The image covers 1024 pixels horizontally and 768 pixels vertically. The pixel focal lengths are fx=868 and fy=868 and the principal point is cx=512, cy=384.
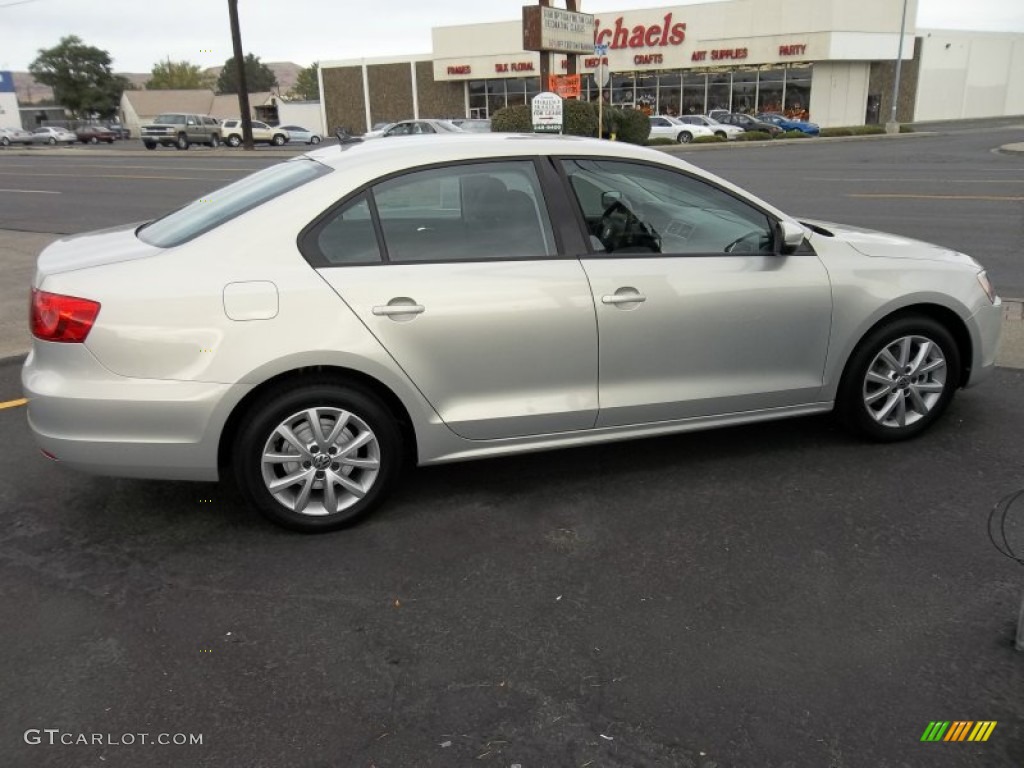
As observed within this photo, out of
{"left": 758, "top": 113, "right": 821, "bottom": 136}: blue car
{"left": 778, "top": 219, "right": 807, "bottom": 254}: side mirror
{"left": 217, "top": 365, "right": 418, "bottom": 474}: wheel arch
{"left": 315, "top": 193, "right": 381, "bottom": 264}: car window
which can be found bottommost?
{"left": 758, "top": 113, "right": 821, "bottom": 136}: blue car

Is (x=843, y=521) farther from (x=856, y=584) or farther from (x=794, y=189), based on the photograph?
(x=794, y=189)

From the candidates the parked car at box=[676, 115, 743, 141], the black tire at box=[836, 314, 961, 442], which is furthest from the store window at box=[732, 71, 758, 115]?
the black tire at box=[836, 314, 961, 442]

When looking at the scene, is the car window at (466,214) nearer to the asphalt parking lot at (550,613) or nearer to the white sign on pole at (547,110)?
the asphalt parking lot at (550,613)

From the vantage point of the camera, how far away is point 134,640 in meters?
3.07

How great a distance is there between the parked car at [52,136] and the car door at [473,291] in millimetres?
69845

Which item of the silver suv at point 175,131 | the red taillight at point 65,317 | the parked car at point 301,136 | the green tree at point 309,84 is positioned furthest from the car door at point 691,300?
the green tree at point 309,84

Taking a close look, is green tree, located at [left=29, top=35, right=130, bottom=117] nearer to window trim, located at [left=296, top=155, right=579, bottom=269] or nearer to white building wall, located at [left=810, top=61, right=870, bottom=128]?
white building wall, located at [left=810, top=61, right=870, bottom=128]

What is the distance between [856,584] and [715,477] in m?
1.08

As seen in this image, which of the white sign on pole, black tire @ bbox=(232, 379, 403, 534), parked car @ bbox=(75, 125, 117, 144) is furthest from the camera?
parked car @ bbox=(75, 125, 117, 144)

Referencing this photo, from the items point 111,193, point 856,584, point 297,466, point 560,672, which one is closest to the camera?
point 560,672

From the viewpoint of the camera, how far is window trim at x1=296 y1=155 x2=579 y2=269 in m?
3.65

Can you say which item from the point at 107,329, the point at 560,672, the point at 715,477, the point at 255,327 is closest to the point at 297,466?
the point at 255,327

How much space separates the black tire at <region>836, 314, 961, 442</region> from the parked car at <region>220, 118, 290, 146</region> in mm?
49870

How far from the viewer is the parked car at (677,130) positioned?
1515 inches
